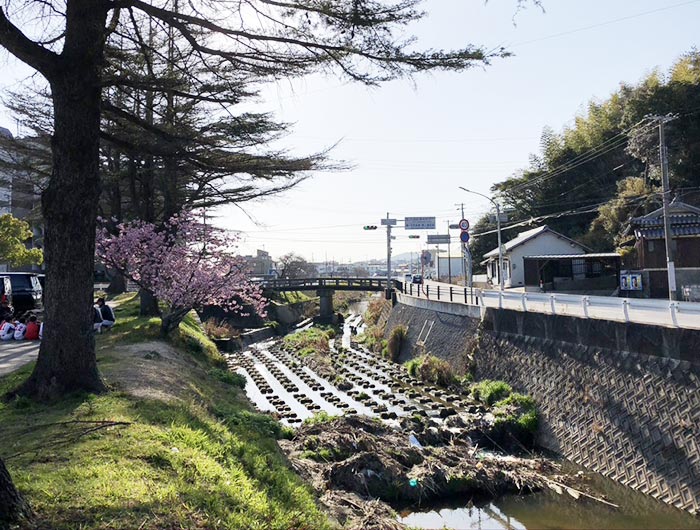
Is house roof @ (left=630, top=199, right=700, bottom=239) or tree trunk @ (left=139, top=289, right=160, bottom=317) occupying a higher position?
house roof @ (left=630, top=199, right=700, bottom=239)

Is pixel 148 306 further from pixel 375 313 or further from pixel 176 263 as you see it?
pixel 375 313

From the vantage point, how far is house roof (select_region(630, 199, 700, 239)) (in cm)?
2159

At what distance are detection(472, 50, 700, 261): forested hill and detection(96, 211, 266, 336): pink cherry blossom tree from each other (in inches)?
838

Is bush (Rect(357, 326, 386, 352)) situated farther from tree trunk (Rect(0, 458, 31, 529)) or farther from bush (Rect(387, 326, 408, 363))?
tree trunk (Rect(0, 458, 31, 529))

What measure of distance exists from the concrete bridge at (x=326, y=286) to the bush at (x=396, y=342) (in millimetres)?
17589

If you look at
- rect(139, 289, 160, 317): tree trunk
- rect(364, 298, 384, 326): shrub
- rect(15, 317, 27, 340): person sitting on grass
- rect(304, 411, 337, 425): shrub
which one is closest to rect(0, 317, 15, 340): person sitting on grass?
rect(15, 317, 27, 340): person sitting on grass

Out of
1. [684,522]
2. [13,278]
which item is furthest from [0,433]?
[13,278]

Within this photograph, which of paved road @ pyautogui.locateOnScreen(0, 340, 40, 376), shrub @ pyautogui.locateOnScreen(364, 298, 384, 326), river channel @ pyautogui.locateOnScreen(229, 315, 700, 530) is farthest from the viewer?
shrub @ pyautogui.locateOnScreen(364, 298, 384, 326)

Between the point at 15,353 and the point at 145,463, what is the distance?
1043 centimetres

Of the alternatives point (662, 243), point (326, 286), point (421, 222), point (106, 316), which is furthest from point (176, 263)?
point (421, 222)

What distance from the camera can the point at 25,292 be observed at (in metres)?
20.0

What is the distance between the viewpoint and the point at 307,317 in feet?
159

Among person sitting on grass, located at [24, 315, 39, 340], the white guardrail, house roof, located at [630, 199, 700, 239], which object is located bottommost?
person sitting on grass, located at [24, 315, 39, 340]

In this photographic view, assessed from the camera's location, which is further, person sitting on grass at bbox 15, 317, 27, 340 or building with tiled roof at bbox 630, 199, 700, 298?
building with tiled roof at bbox 630, 199, 700, 298
